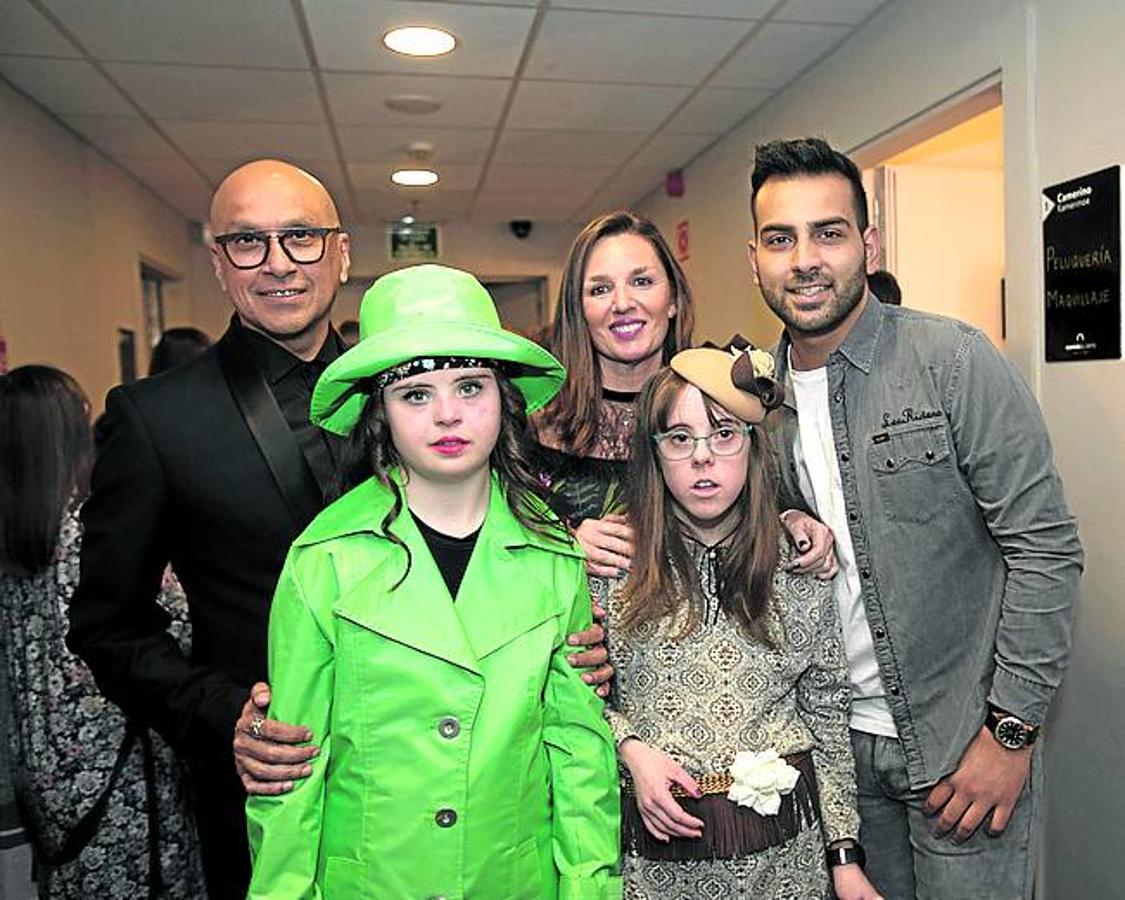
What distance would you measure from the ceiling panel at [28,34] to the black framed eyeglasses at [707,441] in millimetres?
2519

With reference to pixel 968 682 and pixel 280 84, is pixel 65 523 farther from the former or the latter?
pixel 280 84

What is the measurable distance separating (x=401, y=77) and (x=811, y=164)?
234 centimetres

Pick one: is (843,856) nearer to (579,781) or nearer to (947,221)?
(579,781)

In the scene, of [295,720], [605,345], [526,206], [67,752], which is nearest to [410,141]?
[526,206]

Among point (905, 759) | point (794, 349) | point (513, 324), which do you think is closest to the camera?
point (905, 759)

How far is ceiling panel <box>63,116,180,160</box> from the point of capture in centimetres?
416

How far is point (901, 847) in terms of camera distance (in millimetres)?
1796

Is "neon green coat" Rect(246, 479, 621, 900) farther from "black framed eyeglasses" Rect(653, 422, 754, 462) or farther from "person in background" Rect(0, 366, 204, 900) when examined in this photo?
"person in background" Rect(0, 366, 204, 900)

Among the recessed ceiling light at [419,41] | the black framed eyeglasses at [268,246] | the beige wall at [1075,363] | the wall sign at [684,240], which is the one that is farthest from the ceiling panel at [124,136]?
the beige wall at [1075,363]

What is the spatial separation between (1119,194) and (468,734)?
1.84m

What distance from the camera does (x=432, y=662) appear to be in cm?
134

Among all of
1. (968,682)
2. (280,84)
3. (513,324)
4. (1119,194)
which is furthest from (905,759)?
(513,324)

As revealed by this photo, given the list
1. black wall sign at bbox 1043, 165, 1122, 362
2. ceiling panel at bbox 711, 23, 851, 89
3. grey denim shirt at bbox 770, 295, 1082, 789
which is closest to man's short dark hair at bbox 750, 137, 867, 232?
grey denim shirt at bbox 770, 295, 1082, 789

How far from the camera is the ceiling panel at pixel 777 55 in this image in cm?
326
